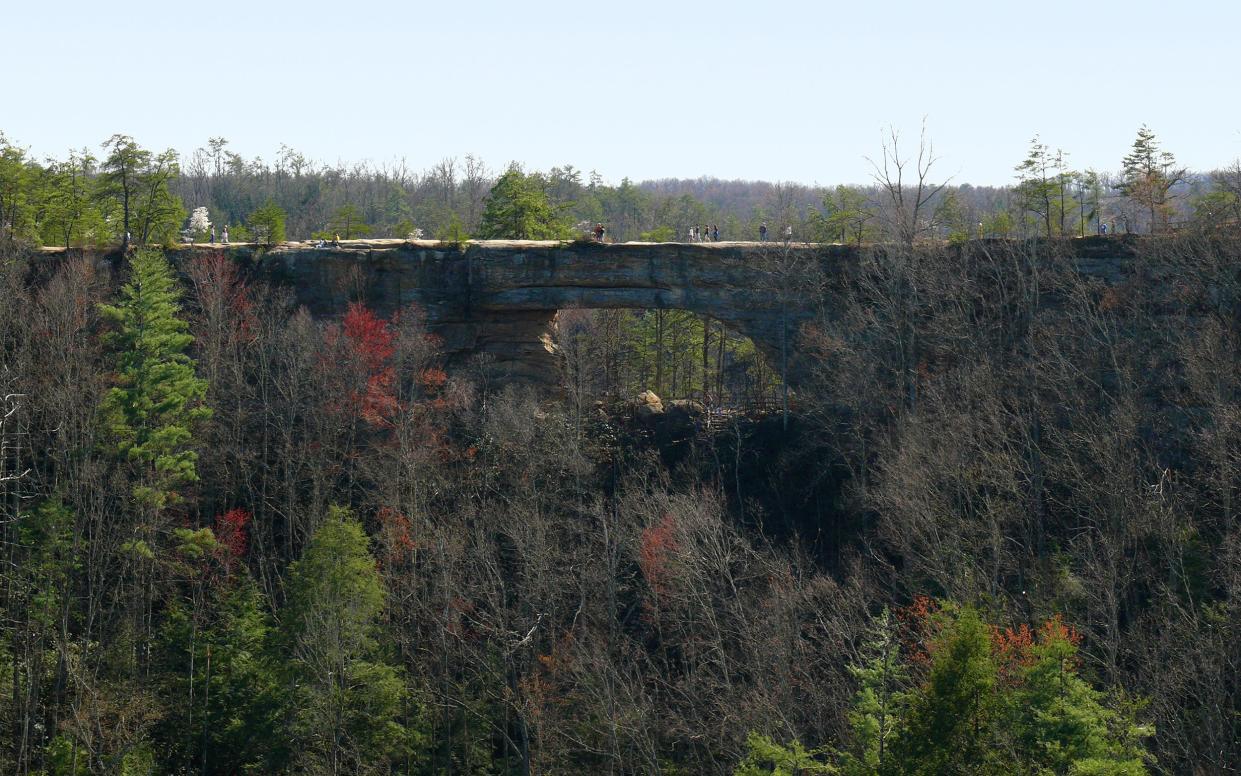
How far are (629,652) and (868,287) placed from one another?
12.4 m

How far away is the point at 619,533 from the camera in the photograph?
28.2 meters

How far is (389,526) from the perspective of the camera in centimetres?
2966

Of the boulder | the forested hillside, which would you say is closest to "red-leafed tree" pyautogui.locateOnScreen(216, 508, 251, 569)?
the forested hillside

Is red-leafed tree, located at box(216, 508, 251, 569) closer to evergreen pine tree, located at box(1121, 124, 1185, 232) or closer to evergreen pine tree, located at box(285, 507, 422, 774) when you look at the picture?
evergreen pine tree, located at box(285, 507, 422, 774)

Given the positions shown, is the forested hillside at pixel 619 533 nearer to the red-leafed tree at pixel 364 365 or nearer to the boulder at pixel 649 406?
the red-leafed tree at pixel 364 365

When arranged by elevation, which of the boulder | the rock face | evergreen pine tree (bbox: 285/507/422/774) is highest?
the rock face

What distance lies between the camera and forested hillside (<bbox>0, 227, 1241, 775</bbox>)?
23.6 metres

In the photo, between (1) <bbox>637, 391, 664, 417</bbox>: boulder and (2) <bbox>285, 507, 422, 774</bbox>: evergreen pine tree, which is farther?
(1) <bbox>637, 391, 664, 417</bbox>: boulder

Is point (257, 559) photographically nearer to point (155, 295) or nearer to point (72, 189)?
point (155, 295)

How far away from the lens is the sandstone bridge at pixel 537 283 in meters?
35.6

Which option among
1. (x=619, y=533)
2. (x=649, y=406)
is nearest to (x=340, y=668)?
(x=619, y=533)

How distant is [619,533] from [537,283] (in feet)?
32.7

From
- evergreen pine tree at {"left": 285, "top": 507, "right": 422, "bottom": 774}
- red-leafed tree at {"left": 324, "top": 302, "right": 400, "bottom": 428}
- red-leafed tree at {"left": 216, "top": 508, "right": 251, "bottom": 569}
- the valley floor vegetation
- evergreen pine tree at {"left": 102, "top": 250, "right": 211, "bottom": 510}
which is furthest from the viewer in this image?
red-leafed tree at {"left": 324, "top": 302, "right": 400, "bottom": 428}

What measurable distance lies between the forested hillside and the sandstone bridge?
868 mm
